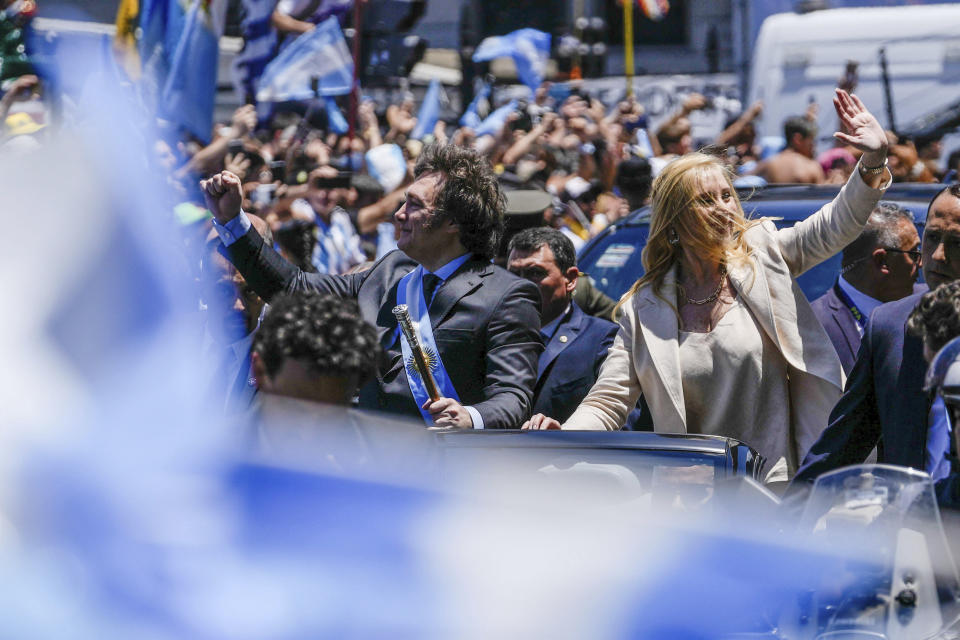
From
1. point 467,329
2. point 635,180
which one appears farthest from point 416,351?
point 635,180

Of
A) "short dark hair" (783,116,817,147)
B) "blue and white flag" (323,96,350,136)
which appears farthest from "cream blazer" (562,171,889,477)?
"blue and white flag" (323,96,350,136)

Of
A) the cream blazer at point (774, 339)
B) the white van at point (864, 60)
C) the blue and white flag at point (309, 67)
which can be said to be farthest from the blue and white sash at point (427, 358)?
the white van at point (864, 60)

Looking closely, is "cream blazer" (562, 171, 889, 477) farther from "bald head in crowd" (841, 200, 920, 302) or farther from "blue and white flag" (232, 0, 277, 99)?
"blue and white flag" (232, 0, 277, 99)

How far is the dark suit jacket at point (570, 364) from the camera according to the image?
5.49 meters

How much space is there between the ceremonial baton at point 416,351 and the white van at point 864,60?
28.7 ft

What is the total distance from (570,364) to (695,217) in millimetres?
1409

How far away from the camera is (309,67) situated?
9.63 meters

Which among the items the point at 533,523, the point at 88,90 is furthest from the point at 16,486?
the point at 88,90

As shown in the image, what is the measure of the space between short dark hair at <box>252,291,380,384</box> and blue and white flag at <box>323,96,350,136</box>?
8.93m

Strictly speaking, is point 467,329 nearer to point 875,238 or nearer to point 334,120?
point 875,238

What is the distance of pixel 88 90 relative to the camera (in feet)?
9.96

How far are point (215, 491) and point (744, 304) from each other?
2.39 m

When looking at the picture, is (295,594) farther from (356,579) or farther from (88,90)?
(88,90)

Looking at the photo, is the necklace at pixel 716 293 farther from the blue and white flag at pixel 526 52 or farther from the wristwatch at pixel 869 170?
the blue and white flag at pixel 526 52
